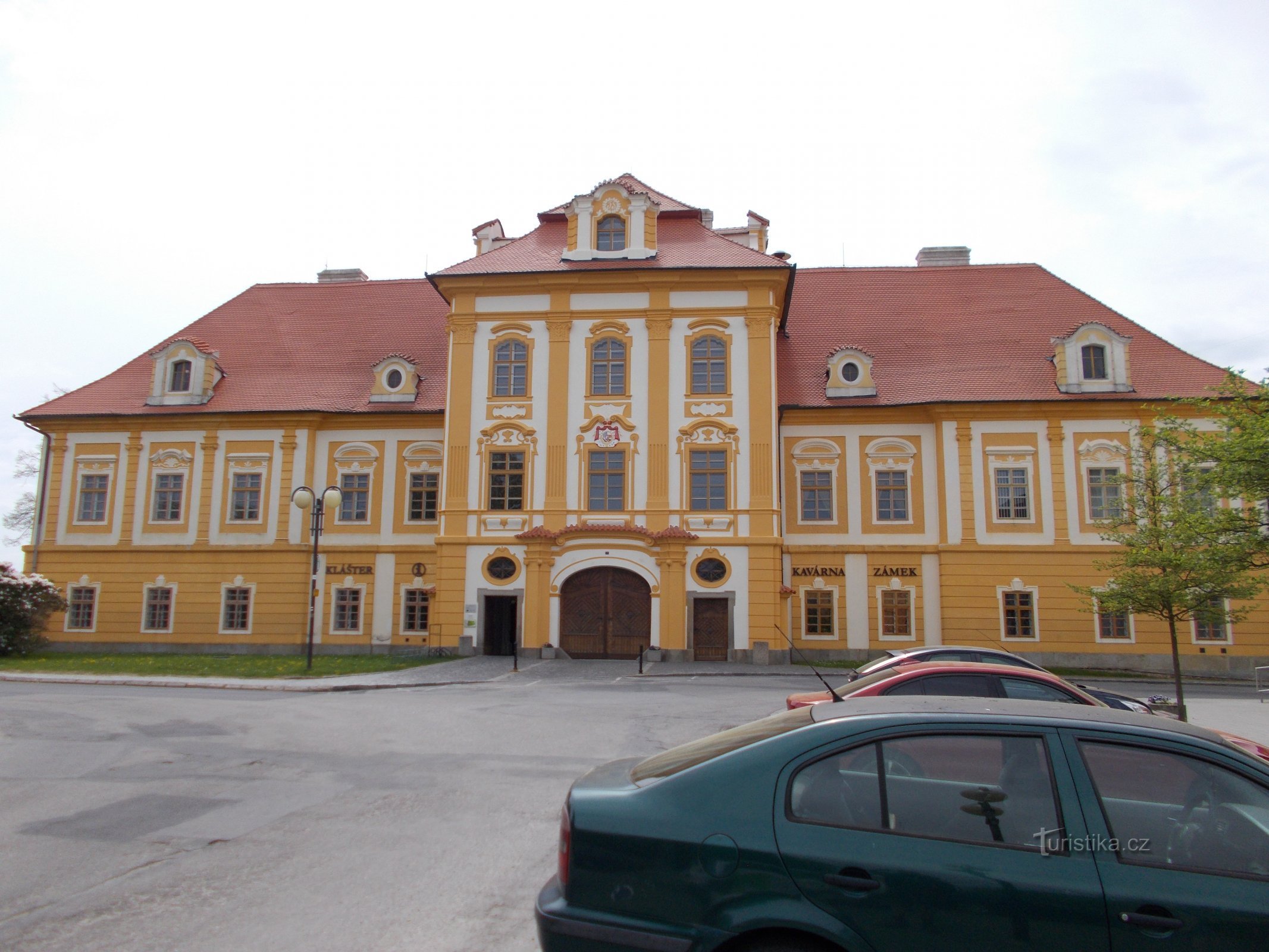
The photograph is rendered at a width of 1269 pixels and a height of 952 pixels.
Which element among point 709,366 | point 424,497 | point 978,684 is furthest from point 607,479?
point 978,684

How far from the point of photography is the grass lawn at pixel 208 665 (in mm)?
22094

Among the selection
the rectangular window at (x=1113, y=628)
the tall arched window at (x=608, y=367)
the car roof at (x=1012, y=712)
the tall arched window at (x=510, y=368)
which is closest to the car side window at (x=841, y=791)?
the car roof at (x=1012, y=712)

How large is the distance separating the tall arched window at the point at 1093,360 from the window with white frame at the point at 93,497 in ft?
116

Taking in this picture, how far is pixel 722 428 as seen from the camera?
28.9 metres

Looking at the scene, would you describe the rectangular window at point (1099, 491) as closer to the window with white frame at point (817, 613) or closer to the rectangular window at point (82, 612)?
the window with white frame at point (817, 613)

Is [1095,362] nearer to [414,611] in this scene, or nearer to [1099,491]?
[1099,491]

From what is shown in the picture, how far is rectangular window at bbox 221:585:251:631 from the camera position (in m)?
32.3

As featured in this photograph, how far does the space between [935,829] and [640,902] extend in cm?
127

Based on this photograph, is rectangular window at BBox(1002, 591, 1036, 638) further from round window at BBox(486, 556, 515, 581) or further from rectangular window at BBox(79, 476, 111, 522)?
rectangular window at BBox(79, 476, 111, 522)

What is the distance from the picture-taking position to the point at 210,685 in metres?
19.6

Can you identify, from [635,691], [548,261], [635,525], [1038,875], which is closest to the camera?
[1038,875]

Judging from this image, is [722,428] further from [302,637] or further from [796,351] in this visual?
[302,637]

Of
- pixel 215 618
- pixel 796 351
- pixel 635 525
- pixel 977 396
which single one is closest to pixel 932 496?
pixel 977 396

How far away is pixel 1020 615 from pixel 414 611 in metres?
20.8
